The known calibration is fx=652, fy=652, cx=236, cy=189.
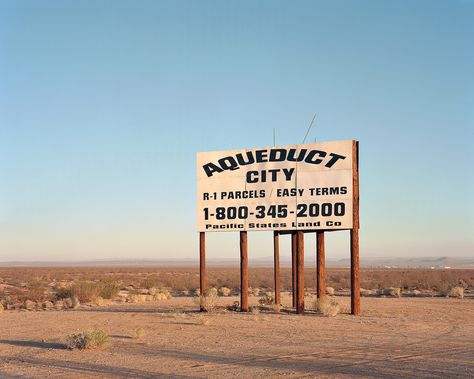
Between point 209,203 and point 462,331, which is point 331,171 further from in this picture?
point 462,331

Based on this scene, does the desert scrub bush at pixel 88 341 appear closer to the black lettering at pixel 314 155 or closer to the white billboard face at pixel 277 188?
the white billboard face at pixel 277 188

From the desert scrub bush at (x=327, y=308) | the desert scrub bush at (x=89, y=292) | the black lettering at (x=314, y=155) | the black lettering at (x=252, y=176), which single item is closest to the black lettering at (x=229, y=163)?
the black lettering at (x=252, y=176)

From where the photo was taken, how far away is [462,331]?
17.3 meters

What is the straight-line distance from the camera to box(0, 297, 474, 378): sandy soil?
38.3 ft

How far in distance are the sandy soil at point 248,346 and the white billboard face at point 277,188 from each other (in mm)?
3043

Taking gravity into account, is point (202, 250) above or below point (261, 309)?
above

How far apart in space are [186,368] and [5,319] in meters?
11.8

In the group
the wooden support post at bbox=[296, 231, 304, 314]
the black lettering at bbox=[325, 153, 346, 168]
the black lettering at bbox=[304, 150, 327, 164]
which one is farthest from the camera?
the wooden support post at bbox=[296, 231, 304, 314]

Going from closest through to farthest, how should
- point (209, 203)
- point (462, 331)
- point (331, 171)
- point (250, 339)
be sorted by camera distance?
point (250, 339) < point (462, 331) < point (331, 171) < point (209, 203)

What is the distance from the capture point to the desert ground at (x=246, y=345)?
11680 mm

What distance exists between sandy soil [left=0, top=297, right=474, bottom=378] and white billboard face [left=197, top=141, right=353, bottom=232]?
3.04 meters

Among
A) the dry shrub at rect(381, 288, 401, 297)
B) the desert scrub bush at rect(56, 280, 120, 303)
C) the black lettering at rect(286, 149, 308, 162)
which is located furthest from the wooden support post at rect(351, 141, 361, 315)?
the dry shrub at rect(381, 288, 401, 297)

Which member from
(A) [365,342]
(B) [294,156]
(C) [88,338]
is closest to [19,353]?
(C) [88,338]

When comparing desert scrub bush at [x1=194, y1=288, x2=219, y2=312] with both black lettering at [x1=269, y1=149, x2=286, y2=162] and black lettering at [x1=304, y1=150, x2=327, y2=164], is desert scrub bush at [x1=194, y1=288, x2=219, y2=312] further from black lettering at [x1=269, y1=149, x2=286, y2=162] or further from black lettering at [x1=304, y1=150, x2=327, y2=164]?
black lettering at [x1=304, y1=150, x2=327, y2=164]
